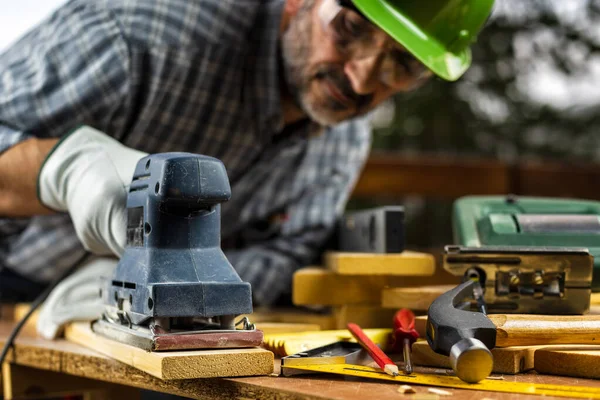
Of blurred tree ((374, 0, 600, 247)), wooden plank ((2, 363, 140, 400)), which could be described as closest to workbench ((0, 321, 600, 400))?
wooden plank ((2, 363, 140, 400))

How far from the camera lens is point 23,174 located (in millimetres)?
1372

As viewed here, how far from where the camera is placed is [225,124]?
5.80 feet

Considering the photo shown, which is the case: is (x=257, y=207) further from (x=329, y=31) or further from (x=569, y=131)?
(x=569, y=131)

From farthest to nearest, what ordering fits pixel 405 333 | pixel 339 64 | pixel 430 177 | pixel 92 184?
pixel 430 177, pixel 339 64, pixel 92 184, pixel 405 333

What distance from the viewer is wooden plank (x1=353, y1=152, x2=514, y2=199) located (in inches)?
Answer: 111

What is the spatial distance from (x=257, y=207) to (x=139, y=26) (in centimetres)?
64

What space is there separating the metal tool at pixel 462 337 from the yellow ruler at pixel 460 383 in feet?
0.09

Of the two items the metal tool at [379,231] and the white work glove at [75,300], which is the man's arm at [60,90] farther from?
the metal tool at [379,231]

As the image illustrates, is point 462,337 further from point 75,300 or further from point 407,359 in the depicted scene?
point 75,300

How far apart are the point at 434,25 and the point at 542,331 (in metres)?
0.80

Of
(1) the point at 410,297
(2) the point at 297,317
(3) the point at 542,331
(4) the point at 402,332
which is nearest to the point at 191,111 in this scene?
(2) the point at 297,317

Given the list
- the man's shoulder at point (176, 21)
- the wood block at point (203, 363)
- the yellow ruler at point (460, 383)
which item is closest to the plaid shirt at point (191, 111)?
the man's shoulder at point (176, 21)

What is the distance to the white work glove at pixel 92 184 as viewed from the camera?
3.59 feet

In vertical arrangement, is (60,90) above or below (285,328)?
above
